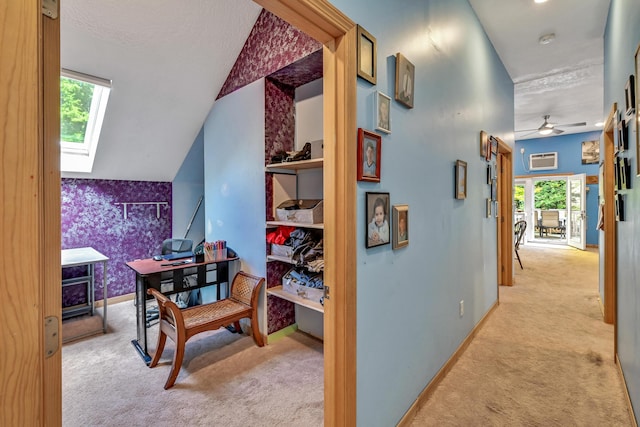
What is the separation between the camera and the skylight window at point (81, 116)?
8.86ft

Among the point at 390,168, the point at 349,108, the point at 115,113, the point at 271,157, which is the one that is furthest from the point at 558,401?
the point at 115,113

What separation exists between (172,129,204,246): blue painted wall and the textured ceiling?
497 millimetres

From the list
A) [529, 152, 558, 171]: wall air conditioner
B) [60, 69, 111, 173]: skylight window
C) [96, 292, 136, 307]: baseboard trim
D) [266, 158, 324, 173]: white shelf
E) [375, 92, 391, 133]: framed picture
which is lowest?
[96, 292, 136, 307]: baseboard trim

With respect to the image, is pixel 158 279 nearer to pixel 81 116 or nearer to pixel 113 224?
pixel 113 224

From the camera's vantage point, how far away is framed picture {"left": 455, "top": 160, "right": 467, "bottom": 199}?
7.72 ft

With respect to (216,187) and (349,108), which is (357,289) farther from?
(216,187)

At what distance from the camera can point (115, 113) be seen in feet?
9.48

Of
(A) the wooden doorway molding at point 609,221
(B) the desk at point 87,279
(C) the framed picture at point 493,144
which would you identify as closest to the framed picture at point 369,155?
(C) the framed picture at point 493,144

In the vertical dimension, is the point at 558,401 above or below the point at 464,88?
below

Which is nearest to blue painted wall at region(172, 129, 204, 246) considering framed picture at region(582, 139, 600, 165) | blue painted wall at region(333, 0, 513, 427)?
blue painted wall at region(333, 0, 513, 427)

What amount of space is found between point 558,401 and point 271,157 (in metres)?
2.67

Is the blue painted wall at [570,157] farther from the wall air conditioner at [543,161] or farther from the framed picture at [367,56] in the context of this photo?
the framed picture at [367,56]

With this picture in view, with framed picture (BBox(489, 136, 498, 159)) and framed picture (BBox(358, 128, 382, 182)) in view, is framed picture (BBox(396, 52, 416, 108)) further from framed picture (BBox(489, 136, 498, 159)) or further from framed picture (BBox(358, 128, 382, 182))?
framed picture (BBox(489, 136, 498, 159))

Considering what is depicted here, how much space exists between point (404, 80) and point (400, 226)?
0.79 m
